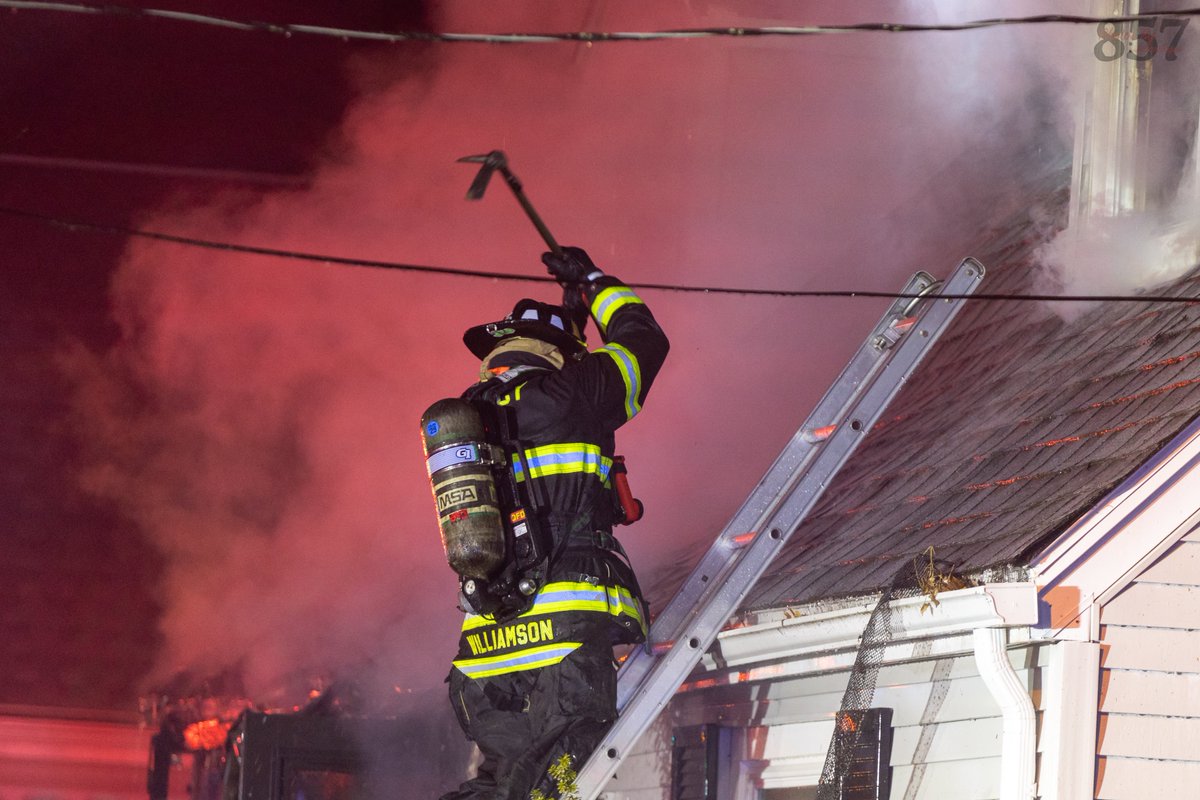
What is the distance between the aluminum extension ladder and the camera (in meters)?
5.12

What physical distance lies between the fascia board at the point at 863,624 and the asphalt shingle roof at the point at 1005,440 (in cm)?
8

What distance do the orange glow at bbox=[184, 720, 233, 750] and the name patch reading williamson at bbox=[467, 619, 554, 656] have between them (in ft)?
15.9

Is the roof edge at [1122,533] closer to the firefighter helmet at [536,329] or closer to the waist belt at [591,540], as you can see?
the waist belt at [591,540]

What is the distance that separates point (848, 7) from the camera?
10.8 m

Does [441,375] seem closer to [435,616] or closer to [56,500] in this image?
[435,616]

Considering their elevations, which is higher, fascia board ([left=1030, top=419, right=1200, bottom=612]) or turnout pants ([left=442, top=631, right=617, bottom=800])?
fascia board ([left=1030, top=419, right=1200, bottom=612])

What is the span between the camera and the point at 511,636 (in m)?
4.98

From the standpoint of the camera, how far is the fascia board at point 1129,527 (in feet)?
15.5

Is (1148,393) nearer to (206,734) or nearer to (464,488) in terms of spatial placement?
(464,488)

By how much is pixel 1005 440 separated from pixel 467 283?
5774mm

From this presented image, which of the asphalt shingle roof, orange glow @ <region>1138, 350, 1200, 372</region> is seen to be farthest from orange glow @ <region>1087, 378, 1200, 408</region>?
orange glow @ <region>1138, 350, 1200, 372</region>

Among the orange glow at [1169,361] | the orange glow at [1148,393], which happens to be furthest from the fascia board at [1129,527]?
the orange glow at [1169,361]

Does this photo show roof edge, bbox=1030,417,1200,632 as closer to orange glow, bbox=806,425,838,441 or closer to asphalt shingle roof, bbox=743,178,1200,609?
asphalt shingle roof, bbox=743,178,1200,609

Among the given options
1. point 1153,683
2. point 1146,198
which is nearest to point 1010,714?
point 1153,683
